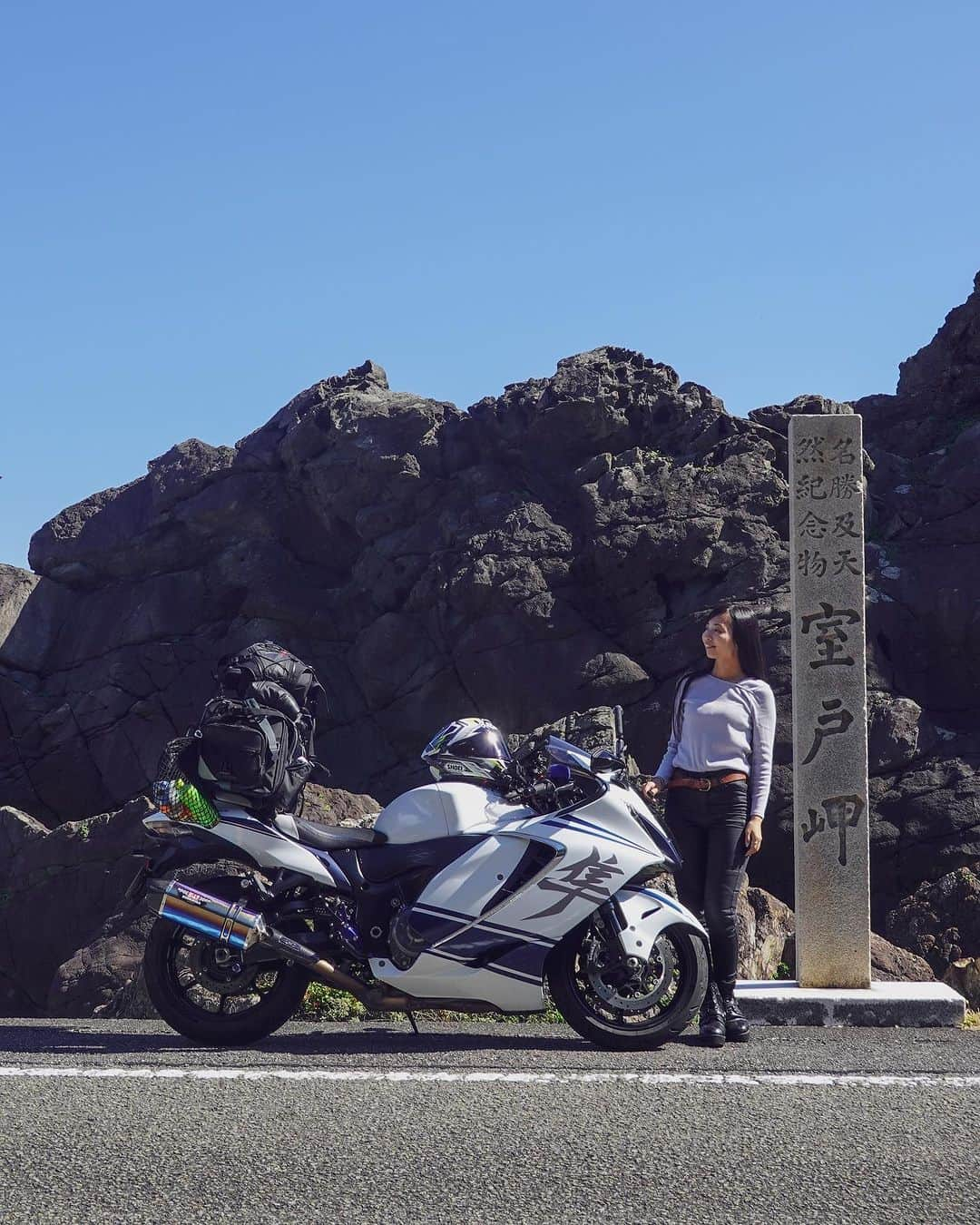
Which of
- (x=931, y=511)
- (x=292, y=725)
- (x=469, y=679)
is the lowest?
(x=292, y=725)

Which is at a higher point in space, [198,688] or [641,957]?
[198,688]

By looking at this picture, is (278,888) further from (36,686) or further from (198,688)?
(36,686)

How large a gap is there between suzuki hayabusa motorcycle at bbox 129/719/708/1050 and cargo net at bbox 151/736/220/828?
4cm

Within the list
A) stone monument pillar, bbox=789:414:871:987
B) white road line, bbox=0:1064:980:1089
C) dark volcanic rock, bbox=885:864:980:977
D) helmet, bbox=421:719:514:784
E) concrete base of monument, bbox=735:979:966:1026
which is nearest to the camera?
white road line, bbox=0:1064:980:1089

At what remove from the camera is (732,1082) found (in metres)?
4.76

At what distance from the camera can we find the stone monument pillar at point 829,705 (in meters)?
7.02

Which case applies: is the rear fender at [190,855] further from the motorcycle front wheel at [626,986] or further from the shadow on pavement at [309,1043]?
the motorcycle front wheel at [626,986]

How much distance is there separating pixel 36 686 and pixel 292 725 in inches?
930

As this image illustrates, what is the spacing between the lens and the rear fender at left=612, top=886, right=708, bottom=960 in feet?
17.8

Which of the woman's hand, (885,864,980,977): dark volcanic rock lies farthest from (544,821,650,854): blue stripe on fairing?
(885,864,980,977): dark volcanic rock

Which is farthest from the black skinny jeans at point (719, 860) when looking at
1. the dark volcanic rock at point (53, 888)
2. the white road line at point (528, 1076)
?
the dark volcanic rock at point (53, 888)

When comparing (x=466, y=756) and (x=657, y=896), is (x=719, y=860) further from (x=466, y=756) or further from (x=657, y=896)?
(x=466, y=756)

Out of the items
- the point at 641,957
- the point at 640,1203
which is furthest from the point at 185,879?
the point at 640,1203

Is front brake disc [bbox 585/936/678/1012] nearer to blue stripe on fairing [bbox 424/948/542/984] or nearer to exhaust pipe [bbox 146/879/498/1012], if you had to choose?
blue stripe on fairing [bbox 424/948/542/984]
